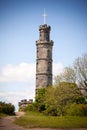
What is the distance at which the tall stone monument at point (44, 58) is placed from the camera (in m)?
64.0

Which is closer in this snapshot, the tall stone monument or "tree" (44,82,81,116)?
"tree" (44,82,81,116)

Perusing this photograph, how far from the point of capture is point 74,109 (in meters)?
35.6

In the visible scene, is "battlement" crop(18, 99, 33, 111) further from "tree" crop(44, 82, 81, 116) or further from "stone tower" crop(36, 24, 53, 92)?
"tree" crop(44, 82, 81, 116)

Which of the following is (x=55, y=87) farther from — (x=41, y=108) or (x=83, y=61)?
(x=41, y=108)

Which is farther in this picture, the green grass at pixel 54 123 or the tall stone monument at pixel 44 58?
the tall stone monument at pixel 44 58

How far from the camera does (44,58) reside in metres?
65.2

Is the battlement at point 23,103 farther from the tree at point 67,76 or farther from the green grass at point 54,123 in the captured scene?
the green grass at point 54,123

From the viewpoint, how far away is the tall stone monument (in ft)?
210

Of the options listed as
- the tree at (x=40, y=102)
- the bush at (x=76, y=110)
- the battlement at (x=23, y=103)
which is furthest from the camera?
the battlement at (x=23, y=103)

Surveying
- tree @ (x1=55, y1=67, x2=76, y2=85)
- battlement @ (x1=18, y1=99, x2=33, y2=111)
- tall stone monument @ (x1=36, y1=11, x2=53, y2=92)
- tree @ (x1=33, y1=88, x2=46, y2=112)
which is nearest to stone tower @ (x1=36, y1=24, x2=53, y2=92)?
tall stone monument @ (x1=36, y1=11, x2=53, y2=92)

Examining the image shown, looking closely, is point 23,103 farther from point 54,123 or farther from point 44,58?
point 54,123

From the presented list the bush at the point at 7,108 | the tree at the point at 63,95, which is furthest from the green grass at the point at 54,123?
the bush at the point at 7,108

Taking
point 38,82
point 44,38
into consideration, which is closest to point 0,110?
point 38,82

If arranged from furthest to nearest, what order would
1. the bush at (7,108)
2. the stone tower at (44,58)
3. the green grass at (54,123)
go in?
the stone tower at (44,58)
the bush at (7,108)
the green grass at (54,123)
